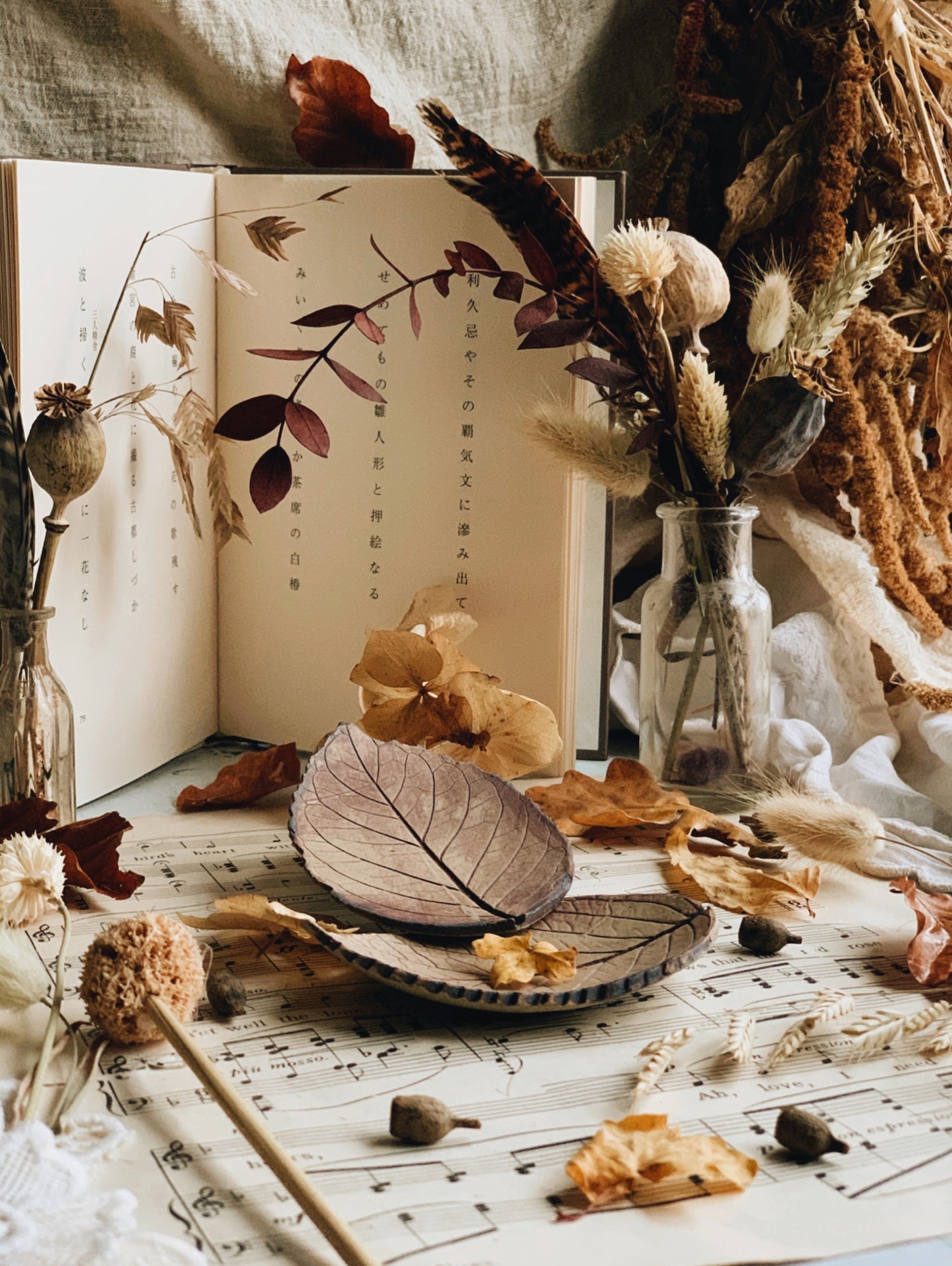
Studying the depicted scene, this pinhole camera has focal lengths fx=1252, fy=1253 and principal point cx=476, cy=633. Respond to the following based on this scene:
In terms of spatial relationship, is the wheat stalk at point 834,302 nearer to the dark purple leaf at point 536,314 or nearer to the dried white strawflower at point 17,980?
the dark purple leaf at point 536,314

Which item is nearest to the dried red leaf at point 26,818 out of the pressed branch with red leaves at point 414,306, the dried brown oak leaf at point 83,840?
the dried brown oak leaf at point 83,840

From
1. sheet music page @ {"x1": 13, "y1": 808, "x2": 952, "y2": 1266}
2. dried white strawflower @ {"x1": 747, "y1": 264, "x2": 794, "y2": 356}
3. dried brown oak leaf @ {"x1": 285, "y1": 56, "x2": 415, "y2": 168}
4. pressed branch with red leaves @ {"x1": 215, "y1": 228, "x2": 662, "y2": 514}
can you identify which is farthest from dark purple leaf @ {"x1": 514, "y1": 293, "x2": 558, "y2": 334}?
sheet music page @ {"x1": 13, "y1": 808, "x2": 952, "y2": 1266}

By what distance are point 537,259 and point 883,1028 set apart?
0.46 m

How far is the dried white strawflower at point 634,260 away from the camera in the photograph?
0.69 m

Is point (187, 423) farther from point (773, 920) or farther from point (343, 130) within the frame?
point (773, 920)

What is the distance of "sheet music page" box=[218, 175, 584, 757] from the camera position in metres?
0.81

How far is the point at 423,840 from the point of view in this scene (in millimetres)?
653

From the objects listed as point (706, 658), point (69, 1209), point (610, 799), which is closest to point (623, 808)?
point (610, 799)

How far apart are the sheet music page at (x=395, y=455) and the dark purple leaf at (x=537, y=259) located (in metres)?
0.06

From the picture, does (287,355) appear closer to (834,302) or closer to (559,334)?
(559,334)

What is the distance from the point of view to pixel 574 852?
2.45ft

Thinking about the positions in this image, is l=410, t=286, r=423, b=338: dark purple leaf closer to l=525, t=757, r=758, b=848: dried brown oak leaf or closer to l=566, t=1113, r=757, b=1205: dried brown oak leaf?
l=525, t=757, r=758, b=848: dried brown oak leaf

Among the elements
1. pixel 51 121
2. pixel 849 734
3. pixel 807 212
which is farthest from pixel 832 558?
pixel 51 121

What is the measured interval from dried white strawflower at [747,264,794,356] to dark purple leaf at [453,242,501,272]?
16 centimetres
